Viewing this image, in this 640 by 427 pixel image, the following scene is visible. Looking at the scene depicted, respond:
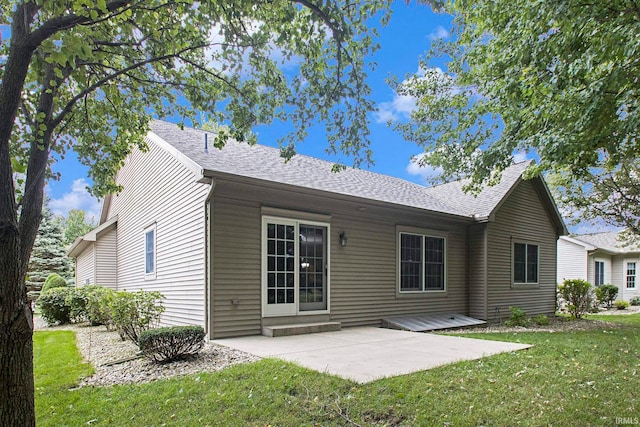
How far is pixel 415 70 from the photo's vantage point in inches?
406

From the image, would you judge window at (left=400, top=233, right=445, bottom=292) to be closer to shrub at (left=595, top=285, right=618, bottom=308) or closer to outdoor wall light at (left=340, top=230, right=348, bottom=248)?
outdoor wall light at (left=340, top=230, right=348, bottom=248)

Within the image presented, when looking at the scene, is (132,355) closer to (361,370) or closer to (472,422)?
(361,370)

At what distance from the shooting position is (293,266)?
8.11m

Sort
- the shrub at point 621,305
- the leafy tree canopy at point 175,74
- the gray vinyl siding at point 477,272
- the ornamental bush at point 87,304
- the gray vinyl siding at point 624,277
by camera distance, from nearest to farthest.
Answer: the leafy tree canopy at point 175,74, the ornamental bush at point 87,304, the gray vinyl siding at point 477,272, the shrub at point 621,305, the gray vinyl siding at point 624,277

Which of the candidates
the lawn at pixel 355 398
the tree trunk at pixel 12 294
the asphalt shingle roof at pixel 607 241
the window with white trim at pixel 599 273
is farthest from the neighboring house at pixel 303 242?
the asphalt shingle roof at pixel 607 241

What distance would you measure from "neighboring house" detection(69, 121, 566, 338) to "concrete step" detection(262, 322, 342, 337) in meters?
0.21

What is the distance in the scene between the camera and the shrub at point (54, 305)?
1120 cm

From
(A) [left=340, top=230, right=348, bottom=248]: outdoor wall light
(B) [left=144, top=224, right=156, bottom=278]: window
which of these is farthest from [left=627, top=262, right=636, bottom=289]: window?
(B) [left=144, top=224, right=156, bottom=278]: window

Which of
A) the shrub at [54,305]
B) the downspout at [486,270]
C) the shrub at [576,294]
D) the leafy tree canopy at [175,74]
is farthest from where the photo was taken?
the shrub at [576,294]

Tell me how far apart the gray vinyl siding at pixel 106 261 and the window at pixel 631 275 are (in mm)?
25762

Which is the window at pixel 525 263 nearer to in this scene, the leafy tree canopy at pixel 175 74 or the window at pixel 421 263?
the window at pixel 421 263

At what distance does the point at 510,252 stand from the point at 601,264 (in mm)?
14347

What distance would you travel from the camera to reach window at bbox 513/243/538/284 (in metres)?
12.8

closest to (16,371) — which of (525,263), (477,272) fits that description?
(477,272)
